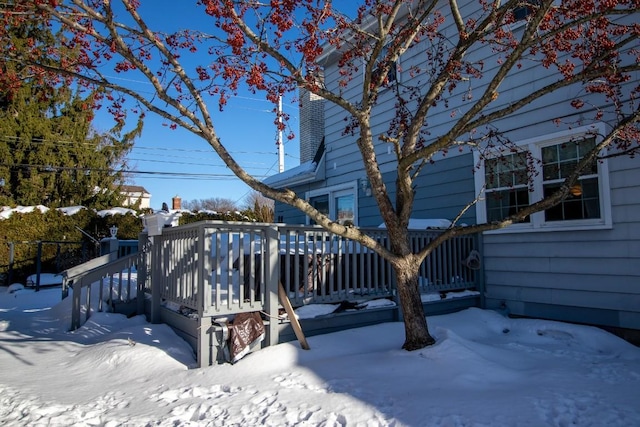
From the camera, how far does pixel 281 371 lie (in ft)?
13.0

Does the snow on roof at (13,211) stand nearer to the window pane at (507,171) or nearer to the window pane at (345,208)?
the window pane at (345,208)

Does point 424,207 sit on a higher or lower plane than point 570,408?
higher

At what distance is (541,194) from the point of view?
581 cm

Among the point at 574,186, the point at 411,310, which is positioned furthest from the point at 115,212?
the point at 574,186

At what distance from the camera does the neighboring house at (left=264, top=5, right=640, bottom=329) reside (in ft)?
16.3

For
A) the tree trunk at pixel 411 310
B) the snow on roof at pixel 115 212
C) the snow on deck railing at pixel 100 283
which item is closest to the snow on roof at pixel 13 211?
the snow on roof at pixel 115 212

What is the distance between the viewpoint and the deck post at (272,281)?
446cm

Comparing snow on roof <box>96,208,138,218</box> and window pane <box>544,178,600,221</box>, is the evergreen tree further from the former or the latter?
window pane <box>544,178,600,221</box>

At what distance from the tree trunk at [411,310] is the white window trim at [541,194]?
5.63 ft

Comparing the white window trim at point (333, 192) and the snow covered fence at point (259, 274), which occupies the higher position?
the white window trim at point (333, 192)

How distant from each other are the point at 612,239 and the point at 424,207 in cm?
300

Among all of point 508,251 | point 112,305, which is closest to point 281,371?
point 112,305

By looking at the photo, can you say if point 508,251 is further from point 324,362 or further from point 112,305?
point 112,305

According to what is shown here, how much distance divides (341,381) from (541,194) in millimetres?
3966
